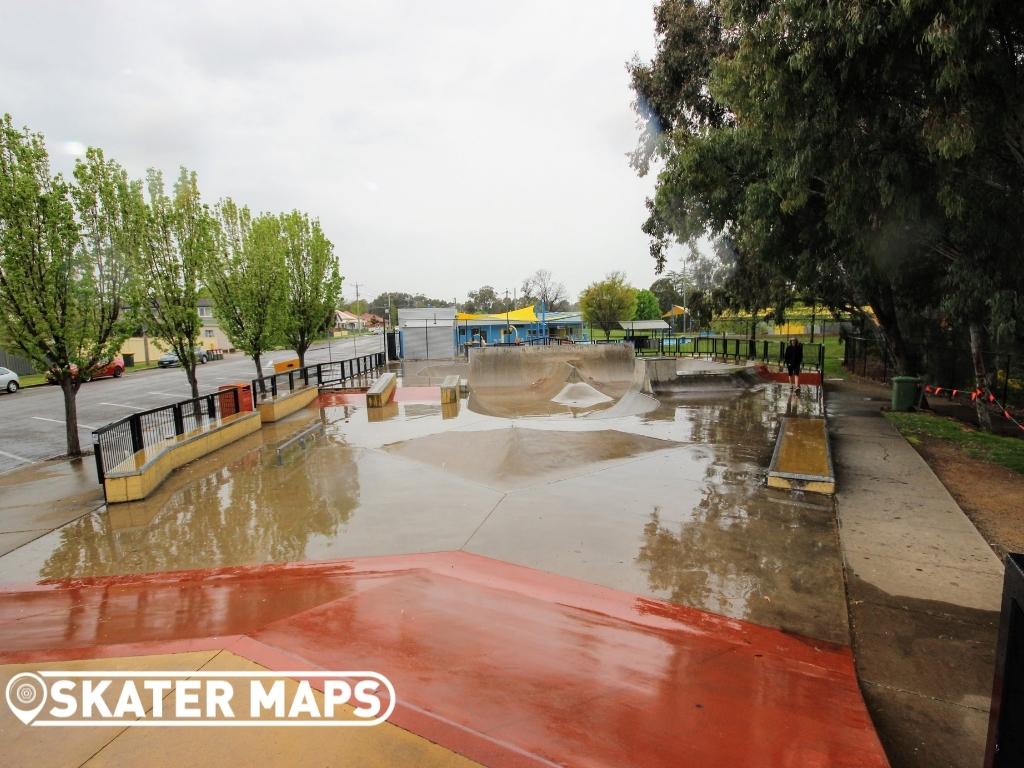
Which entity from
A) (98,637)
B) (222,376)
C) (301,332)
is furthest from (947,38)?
(222,376)

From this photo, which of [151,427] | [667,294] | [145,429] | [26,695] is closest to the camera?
[26,695]

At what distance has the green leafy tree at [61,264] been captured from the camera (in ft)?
32.9

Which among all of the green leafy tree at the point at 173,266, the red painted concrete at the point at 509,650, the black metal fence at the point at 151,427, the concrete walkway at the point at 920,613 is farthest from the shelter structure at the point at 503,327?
the red painted concrete at the point at 509,650

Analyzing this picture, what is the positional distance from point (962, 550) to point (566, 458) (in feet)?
17.5

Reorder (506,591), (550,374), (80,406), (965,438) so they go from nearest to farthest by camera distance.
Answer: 1. (506,591)
2. (965,438)
3. (80,406)
4. (550,374)

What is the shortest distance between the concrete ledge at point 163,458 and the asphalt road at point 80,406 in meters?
3.81

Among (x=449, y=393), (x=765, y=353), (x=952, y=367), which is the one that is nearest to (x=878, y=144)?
(x=449, y=393)

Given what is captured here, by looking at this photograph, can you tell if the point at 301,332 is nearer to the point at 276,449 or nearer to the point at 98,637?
the point at 276,449

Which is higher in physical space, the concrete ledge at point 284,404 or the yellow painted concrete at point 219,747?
the concrete ledge at point 284,404

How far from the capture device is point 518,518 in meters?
6.69

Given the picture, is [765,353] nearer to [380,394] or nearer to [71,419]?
[380,394]

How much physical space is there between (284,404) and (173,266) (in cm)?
436

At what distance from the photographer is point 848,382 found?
21906mm

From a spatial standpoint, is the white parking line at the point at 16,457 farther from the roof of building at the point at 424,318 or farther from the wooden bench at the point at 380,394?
the roof of building at the point at 424,318
